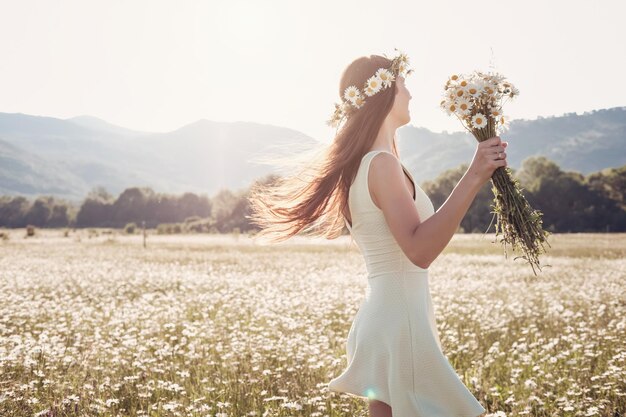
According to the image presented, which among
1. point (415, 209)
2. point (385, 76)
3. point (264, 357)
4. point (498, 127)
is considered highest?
point (385, 76)

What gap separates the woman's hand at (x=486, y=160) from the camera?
2783mm

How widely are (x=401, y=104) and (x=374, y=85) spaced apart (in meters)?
Result: 0.20

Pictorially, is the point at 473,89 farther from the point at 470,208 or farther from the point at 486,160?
the point at 470,208

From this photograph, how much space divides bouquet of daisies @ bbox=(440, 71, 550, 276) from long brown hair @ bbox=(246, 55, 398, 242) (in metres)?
0.49

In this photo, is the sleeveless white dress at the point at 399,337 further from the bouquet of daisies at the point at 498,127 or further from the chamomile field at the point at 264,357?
the chamomile field at the point at 264,357

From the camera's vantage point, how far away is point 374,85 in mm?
3199

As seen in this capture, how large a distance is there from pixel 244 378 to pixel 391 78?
14.1ft

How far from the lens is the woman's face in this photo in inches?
129

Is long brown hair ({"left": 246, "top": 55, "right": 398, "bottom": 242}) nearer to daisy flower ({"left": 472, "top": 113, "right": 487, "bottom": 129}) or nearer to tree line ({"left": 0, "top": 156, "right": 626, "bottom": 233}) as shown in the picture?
daisy flower ({"left": 472, "top": 113, "right": 487, "bottom": 129})

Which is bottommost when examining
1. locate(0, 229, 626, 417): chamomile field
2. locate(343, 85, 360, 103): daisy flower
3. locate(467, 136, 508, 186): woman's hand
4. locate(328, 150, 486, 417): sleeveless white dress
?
locate(0, 229, 626, 417): chamomile field

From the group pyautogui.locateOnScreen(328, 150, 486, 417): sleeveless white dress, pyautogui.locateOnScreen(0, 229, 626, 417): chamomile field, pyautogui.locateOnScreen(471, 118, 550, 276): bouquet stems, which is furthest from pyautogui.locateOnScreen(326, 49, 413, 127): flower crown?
pyautogui.locateOnScreen(0, 229, 626, 417): chamomile field

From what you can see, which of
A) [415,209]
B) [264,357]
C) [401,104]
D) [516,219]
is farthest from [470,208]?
[415,209]

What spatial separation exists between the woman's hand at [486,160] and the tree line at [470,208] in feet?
222

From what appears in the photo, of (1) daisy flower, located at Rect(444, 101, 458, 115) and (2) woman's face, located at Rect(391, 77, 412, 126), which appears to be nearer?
(2) woman's face, located at Rect(391, 77, 412, 126)
